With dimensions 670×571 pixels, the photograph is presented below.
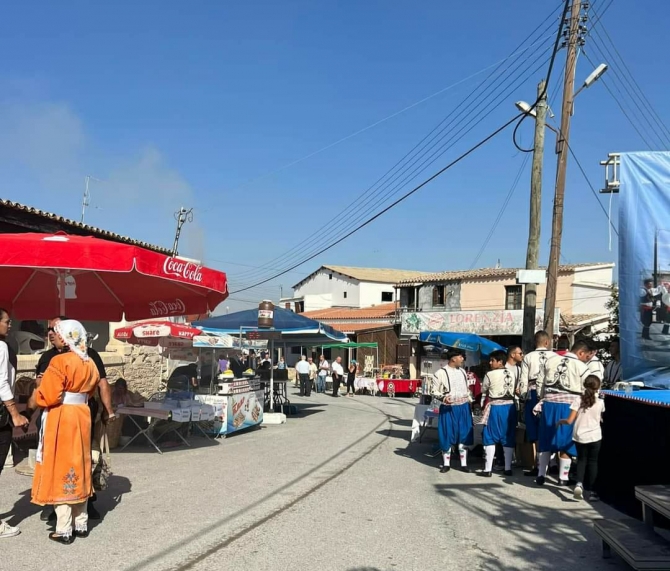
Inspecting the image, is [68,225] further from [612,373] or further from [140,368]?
[612,373]

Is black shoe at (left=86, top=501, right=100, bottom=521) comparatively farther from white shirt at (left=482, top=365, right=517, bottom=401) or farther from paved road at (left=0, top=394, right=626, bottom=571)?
white shirt at (left=482, top=365, right=517, bottom=401)

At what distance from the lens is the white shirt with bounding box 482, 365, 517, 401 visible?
7.99 metres

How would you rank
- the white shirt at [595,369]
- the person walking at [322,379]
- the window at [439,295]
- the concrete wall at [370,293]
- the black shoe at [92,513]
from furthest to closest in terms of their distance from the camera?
the concrete wall at [370,293] < the window at [439,295] < the person walking at [322,379] < the white shirt at [595,369] < the black shoe at [92,513]

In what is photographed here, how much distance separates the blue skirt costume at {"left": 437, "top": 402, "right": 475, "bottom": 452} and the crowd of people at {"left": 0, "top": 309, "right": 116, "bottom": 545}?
467 cm

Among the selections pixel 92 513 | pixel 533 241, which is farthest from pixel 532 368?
pixel 92 513

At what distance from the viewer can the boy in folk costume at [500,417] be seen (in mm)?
7930

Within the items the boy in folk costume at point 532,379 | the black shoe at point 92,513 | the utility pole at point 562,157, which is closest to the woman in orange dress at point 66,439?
the black shoe at point 92,513

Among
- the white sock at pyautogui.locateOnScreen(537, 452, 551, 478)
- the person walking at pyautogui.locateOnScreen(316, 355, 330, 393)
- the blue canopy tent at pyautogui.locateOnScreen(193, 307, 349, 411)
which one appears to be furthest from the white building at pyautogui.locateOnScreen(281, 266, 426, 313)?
the white sock at pyautogui.locateOnScreen(537, 452, 551, 478)

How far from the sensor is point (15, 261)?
248 inches

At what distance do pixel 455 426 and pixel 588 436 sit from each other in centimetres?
195

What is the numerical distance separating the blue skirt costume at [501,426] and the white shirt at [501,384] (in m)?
0.13

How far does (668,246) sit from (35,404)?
6.33 m

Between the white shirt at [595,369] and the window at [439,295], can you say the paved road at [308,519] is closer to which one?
the white shirt at [595,369]

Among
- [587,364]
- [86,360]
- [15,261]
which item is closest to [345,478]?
[587,364]
